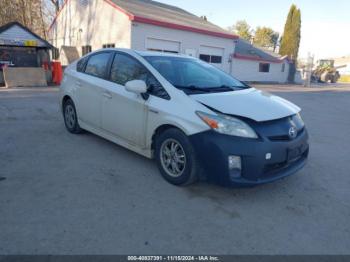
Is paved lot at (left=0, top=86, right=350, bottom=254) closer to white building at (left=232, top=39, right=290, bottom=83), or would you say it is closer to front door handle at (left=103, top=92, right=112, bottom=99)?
front door handle at (left=103, top=92, right=112, bottom=99)

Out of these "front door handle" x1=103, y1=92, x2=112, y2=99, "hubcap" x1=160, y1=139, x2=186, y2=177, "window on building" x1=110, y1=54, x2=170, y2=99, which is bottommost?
"hubcap" x1=160, y1=139, x2=186, y2=177

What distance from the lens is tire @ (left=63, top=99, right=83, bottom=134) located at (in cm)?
573

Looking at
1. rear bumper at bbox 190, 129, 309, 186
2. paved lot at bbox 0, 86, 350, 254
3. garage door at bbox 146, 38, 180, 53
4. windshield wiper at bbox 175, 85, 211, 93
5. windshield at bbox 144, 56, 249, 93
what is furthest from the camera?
garage door at bbox 146, 38, 180, 53

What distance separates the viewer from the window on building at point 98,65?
4.98 m

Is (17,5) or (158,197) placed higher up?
(17,5)

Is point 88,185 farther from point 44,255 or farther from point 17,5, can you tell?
point 17,5

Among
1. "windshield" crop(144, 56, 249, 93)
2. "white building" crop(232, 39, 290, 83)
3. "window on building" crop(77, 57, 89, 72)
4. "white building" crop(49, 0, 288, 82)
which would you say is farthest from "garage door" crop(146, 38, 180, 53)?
"windshield" crop(144, 56, 249, 93)

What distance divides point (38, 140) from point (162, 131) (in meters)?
2.89

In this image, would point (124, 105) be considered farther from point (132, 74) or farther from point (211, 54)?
point (211, 54)

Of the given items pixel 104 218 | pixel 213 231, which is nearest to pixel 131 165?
pixel 104 218

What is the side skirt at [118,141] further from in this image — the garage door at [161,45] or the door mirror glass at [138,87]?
the garage door at [161,45]

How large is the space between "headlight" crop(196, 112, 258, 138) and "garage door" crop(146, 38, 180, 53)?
1605 centimetres

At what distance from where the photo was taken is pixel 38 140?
555 cm

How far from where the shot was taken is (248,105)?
368 cm
